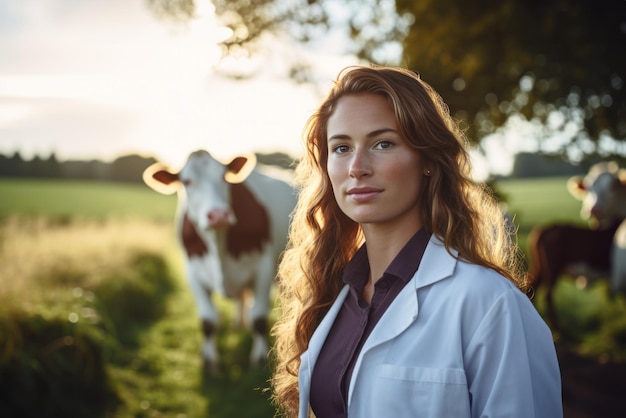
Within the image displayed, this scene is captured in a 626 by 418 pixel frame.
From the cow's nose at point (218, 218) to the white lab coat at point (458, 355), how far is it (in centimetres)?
376

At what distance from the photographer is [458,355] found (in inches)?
57.7

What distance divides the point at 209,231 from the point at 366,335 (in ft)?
13.9

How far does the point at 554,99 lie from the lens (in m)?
7.37

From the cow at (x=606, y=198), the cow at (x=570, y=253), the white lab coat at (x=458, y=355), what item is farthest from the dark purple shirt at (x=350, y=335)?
the cow at (x=606, y=198)

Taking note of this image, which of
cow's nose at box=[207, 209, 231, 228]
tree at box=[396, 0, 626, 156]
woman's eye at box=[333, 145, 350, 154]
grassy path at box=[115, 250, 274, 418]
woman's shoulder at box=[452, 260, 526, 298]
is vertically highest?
tree at box=[396, 0, 626, 156]

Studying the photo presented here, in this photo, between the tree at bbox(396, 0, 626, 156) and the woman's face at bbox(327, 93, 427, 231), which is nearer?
the woman's face at bbox(327, 93, 427, 231)

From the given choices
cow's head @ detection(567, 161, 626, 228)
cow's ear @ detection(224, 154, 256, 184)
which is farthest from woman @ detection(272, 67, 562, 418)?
cow's head @ detection(567, 161, 626, 228)

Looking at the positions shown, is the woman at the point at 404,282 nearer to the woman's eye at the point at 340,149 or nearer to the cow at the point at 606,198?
the woman's eye at the point at 340,149

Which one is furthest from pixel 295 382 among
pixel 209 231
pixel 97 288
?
pixel 97 288

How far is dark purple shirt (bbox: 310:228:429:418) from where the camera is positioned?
1.75 metres

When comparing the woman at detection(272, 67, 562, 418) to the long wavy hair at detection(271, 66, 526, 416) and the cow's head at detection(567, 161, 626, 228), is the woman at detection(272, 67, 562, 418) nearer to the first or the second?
the long wavy hair at detection(271, 66, 526, 416)

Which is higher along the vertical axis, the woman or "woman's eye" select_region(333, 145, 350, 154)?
"woman's eye" select_region(333, 145, 350, 154)

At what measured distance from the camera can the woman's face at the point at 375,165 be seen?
1752 millimetres

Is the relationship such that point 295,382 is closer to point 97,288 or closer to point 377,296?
point 377,296
